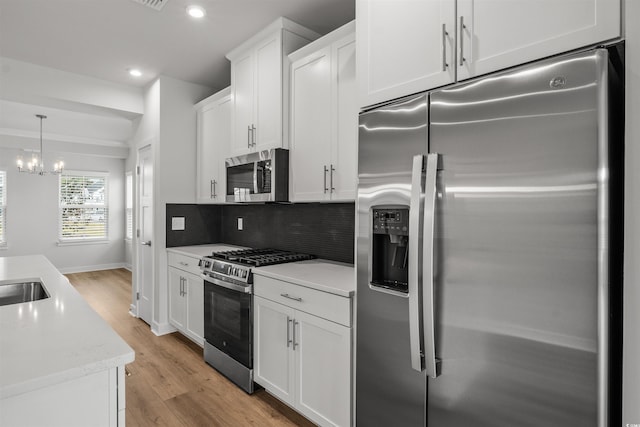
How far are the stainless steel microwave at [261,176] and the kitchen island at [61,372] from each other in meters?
1.60

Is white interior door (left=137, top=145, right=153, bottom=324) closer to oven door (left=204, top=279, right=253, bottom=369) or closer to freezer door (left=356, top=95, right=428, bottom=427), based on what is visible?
oven door (left=204, top=279, right=253, bottom=369)

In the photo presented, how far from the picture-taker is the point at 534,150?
1.14 m

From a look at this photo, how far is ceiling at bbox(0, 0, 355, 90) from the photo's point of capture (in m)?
2.43

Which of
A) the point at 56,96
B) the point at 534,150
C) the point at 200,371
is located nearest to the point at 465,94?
the point at 534,150

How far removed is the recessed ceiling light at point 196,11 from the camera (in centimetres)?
244

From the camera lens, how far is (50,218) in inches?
267

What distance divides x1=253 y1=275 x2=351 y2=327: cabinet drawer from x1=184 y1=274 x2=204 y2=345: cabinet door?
0.95 m

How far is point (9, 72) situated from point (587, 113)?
442 centimetres

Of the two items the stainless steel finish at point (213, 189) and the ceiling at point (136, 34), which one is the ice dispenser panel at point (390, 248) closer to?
the ceiling at point (136, 34)

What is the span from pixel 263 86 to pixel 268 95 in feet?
0.36

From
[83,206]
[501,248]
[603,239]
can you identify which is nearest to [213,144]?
[501,248]

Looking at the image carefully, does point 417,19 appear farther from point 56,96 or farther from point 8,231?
point 8,231

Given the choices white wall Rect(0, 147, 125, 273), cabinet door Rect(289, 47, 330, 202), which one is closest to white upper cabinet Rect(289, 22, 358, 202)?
cabinet door Rect(289, 47, 330, 202)

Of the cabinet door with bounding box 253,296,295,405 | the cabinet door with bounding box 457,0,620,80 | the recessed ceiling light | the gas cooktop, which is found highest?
the recessed ceiling light
